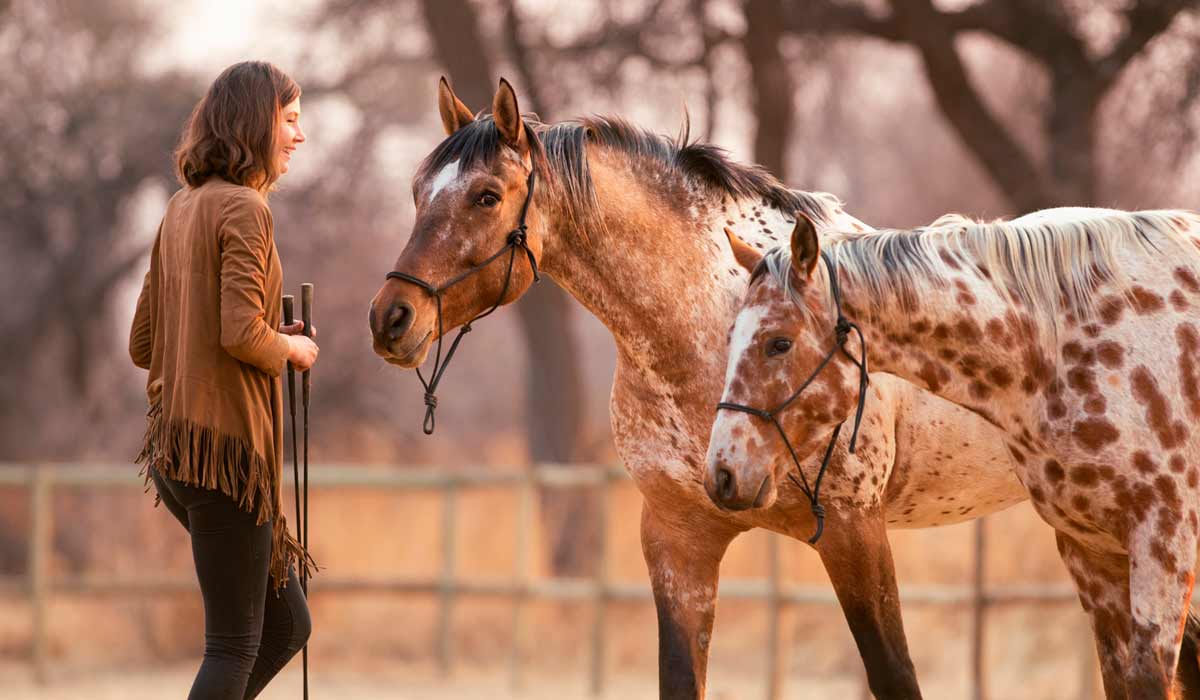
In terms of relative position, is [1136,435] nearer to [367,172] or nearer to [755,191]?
[755,191]

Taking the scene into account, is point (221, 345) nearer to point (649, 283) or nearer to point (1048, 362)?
point (649, 283)

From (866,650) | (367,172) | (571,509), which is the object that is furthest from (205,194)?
(367,172)

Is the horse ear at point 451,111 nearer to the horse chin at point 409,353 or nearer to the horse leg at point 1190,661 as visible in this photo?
the horse chin at point 409,353

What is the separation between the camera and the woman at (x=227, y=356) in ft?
10.7

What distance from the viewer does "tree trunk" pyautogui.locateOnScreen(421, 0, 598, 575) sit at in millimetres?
13141

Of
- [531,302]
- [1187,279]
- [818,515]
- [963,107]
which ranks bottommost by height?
[818,515]

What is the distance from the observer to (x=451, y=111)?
13.1ft

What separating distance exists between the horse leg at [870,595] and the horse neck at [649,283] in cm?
49

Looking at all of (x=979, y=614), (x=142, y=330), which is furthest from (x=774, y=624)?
(x=142, y=330)

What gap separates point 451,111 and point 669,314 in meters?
0.80

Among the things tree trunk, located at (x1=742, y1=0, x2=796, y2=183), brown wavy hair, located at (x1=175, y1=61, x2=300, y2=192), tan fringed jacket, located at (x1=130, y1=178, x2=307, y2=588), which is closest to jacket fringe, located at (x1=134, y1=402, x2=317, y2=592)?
tan fringed jacket, located at (x1=130, y1=178, x2=307, y2=588)

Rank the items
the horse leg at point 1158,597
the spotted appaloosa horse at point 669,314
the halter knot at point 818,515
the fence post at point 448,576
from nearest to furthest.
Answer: the horse leg at point 1158,597
the halter knot at point 818,515
the spotted appaloosa horse at point 669,314
the fence post at point 448,576

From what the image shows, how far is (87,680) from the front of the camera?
9773 millimetres

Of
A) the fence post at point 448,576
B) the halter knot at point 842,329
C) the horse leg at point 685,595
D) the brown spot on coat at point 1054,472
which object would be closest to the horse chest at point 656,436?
the horse leg at point 685,595
